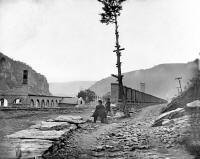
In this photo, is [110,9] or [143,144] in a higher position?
[110,9]

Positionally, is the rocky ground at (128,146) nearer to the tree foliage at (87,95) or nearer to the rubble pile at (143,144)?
the rubble pile at (143,144)

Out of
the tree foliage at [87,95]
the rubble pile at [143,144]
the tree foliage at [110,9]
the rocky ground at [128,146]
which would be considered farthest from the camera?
the tree foliage at [87,95]

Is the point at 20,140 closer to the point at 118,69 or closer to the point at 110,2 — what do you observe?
the point at 118,69

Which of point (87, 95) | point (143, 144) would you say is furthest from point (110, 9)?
point (87, 95)

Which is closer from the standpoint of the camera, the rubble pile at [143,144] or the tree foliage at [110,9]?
the rubble pile at [143,144]

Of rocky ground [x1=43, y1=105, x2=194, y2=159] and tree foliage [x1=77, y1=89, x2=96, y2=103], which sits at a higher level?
tree foliage [x1=77, y1=89, x2=96, y2=103]

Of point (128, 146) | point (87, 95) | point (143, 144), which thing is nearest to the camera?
point (128, 146)

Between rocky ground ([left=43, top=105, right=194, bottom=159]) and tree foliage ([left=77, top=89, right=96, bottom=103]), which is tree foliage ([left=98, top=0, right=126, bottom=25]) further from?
tree foliage ([left=77, top=89, right=96, bottom=103])

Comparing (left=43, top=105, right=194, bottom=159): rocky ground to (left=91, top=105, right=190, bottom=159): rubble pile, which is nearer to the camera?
(left=43, top=105, right=194, bottom=159): rocky ground

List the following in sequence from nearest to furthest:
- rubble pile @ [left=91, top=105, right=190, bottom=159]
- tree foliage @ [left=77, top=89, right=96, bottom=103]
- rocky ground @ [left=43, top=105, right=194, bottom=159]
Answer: rocky ground @ [left=43, top=105, right=194, bottom=159], rubble pile @ [left=91, top=105, right=190, bottom=159], tree foliage @ [left=77, top=89, right=96, bottom=103]

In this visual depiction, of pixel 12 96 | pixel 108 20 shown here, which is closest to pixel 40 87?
pixel 12 96

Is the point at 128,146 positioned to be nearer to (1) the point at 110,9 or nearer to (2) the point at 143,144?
(2) the point at 143,144

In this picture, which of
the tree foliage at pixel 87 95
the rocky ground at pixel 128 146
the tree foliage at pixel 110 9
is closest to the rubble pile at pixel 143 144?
the rocky ground at pixel 128 146

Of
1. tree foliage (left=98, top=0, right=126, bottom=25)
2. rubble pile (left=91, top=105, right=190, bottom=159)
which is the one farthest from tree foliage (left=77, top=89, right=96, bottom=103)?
rubble pile (left=91, top=105, right=190, bottom=159)
